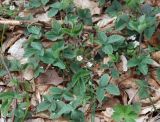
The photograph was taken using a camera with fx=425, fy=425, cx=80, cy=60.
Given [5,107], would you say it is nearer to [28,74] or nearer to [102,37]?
[28,74]

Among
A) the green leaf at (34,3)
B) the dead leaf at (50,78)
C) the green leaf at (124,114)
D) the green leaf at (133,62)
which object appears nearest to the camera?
the green leaf at (124,114)

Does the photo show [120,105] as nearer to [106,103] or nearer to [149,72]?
[106,103]

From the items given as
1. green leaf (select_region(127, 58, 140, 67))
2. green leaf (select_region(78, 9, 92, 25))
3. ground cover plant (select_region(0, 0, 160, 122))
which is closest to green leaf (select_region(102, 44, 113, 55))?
ground cover plant (select_region(0, 0, 160, 122))

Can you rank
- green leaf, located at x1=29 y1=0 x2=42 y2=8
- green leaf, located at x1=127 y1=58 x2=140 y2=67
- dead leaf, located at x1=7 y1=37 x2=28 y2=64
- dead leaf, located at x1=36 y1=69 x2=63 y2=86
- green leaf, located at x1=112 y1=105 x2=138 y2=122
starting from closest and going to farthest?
green leaf, located at x1=112 y1=105 x2=138 y2=122, green leaf, located at x1=127 y1=58 x2=140 y2=67, dead leaf, located at x1=36 y1=69 x2=63 y2=86, dead leaf, located at x1=7 y1=37 x2=28 y2=64, green leaf, located at x1=29 y1=0 x2=42 y2=8

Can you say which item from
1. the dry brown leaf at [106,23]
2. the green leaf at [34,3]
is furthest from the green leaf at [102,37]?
the green leaf at [34,3]

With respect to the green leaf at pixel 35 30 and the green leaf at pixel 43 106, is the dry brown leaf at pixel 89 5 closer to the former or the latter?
the green leaf at pixel 35 30

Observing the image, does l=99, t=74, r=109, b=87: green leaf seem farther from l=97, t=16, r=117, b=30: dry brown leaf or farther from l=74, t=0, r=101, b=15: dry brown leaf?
l=74, t=0, r=101, b=15: dry brown leaf

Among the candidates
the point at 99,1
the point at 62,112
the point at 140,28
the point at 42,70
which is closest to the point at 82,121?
the point at 62,112

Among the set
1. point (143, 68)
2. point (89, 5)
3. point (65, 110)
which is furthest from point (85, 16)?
point (65, 110)
